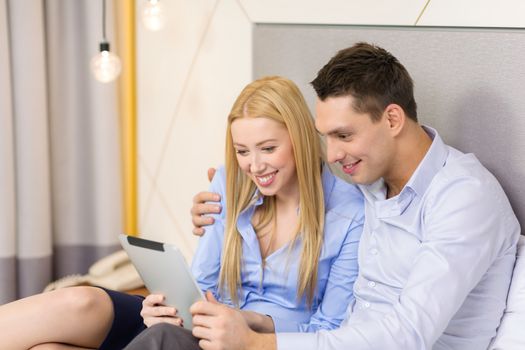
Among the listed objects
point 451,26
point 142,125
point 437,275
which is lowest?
point 437,275

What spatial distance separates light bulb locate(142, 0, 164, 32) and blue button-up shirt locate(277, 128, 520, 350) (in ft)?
4.05

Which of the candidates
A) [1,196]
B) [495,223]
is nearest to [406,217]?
[495,223]

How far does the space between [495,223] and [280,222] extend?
0.59 meters

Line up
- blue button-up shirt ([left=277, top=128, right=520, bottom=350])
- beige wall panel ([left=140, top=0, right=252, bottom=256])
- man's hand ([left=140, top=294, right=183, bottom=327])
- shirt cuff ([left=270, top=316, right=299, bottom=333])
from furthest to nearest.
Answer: beige wall panel ([left=140, top=0, right=252, bottom=256])
shirt cuff ([left=270, top=316, right=299, bottom=333])
man's hand ([left=140, top=294, right=183, bottom=327])
blue button-up shirt ([left=277, top=128, right=520, bottom=350])

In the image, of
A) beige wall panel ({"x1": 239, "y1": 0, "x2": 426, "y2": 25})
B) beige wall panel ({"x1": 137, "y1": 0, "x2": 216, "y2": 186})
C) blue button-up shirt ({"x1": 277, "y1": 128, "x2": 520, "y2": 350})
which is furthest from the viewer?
beige wall panel ({"x1": 137, "y1": 0, "x2": 216, "y2": 186})

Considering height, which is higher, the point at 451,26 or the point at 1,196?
the point at 451,26


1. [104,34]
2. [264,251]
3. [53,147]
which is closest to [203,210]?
[264,251]

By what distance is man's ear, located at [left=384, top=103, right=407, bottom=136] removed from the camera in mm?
1633

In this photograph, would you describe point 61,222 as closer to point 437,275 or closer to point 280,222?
point 280,222

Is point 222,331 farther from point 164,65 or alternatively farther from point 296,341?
point 164,65

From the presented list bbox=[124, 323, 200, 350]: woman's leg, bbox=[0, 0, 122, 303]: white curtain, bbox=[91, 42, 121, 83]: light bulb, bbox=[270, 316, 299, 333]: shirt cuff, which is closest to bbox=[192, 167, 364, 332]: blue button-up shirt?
bbox=[270, 316, 299, 333]: shirt cuff

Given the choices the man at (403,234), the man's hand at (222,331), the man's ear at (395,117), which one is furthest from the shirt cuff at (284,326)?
the man's ear at (395,117)

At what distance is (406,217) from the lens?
1.66 meters

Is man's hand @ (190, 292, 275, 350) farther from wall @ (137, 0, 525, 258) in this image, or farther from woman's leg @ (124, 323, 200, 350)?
wall @ (137, 0, 525, 258)
